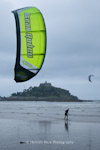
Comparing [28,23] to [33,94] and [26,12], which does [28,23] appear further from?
[33,94]

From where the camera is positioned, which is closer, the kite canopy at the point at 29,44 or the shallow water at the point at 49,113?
the kite canopy at the point at 29,44

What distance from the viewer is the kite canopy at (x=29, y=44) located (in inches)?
278

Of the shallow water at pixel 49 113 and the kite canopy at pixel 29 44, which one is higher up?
the kite canopy at pixel 29 44

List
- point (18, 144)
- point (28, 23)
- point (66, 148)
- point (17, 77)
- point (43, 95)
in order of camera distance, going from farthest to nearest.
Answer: point (43, 95) → point (18, 144) → point (66, 148) → point (28, 23) → point (17, 77)

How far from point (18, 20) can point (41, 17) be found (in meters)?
0.69

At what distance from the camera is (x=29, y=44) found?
287 inches

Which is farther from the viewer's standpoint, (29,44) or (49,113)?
(49,113)

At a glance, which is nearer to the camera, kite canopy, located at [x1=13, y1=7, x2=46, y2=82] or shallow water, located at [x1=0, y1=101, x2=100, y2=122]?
kite canopy, located at [x1=13, y1=7, x2=46, y2=82]

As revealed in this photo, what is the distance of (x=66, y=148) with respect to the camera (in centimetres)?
959

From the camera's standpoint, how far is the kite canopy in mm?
7070

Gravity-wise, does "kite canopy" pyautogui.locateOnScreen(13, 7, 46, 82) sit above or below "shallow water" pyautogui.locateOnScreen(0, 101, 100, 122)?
above

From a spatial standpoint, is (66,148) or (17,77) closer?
(17,77)

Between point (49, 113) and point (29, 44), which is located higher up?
point (29, 44)

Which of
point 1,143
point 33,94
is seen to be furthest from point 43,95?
point 1,143
